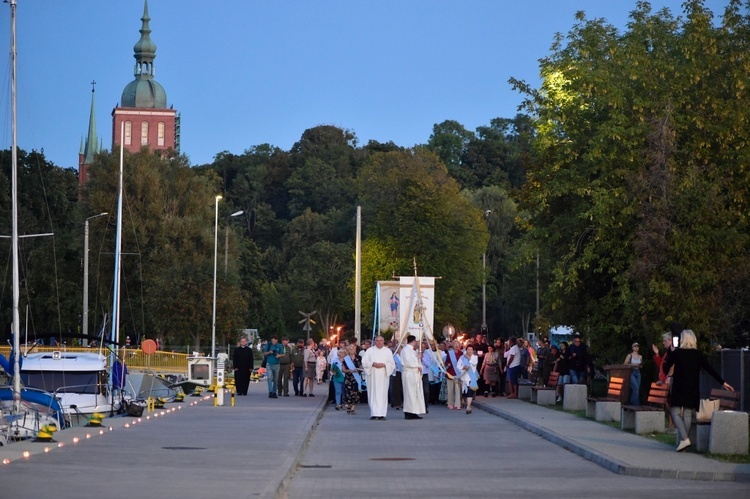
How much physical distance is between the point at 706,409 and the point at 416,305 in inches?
1025

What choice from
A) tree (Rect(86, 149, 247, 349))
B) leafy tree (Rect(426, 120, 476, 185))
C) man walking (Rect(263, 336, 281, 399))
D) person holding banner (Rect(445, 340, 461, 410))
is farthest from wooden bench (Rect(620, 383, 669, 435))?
leafy tree (Rect(426, 120, 476, 185))

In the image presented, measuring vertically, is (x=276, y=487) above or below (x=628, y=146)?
below

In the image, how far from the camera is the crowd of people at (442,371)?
65.8 feet

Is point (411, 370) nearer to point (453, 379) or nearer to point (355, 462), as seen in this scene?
point (453, 379)

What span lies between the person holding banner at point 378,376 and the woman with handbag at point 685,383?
1086cm

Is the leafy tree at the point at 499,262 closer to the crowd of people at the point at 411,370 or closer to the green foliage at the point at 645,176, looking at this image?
the crowd of people at the point at 411,370

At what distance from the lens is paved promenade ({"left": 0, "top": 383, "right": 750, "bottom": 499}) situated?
14.6 metres

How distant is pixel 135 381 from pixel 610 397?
15.5 meters

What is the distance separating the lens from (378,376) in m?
30.8

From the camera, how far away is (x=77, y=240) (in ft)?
262

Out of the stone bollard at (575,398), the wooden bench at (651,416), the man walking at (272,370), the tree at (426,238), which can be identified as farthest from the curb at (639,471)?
the tree at (426,238)

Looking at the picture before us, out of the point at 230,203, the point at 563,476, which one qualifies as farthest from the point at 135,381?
the point at 230,203

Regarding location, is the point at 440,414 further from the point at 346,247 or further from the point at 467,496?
the point at 346,247

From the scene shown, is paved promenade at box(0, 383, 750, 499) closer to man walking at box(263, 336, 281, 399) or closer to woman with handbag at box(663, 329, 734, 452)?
woman with handbag at box(663, 329, 734, 452)
